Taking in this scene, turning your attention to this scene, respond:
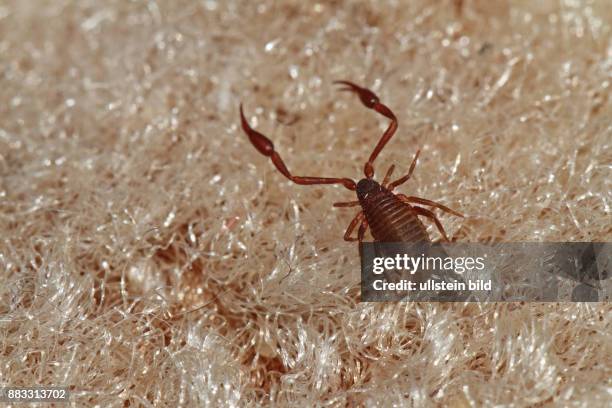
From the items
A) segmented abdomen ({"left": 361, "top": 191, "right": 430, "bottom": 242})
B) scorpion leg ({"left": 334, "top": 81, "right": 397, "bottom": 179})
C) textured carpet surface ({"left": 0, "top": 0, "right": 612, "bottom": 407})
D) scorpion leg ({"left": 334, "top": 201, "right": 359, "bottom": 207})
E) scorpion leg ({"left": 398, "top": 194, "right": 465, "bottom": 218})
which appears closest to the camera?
textured carpet surface ({"left": 0, "top": 0, "right": 612, "bottom": 407})

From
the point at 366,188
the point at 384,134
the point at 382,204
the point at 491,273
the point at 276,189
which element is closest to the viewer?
the point at 491,273

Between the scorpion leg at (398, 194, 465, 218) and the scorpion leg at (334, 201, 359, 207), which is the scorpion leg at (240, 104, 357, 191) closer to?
the scorpion leg at (334, 201, 359, 207)

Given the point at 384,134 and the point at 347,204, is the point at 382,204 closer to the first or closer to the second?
the point at 347,204

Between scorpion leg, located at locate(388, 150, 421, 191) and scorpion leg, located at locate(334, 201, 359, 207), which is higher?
scorpion leg, located at locate(388, 150, 421, 191)

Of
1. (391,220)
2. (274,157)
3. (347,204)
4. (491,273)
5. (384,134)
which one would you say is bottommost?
(491,273)

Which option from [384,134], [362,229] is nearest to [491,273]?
[362,229]

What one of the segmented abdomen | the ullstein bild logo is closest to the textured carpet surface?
the ullstein bild logo
